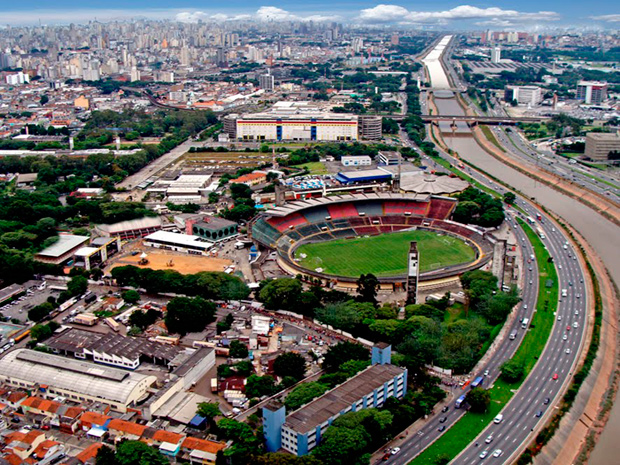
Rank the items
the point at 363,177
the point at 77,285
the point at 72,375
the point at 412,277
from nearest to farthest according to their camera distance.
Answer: the point at 72,375, the point at 412,277, the point at 77,285, the point at 363,177

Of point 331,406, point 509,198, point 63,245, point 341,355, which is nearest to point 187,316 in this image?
point 341,355

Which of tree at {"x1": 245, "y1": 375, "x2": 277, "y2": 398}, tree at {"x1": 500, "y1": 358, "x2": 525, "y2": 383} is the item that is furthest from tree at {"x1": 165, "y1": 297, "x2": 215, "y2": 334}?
tree at {"x1": 500, "y1": 358, "x2": 525, "y2": 383}

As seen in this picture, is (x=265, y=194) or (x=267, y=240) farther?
(x=265, y=194)

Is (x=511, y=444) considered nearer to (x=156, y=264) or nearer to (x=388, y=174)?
(x=156, y=264)

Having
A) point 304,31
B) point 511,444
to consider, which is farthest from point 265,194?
point 304,31

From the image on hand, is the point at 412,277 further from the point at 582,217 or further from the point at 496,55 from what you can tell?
the point at 496,55

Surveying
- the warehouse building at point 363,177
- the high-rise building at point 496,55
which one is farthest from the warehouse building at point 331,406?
the high-rise building at point 496,55
